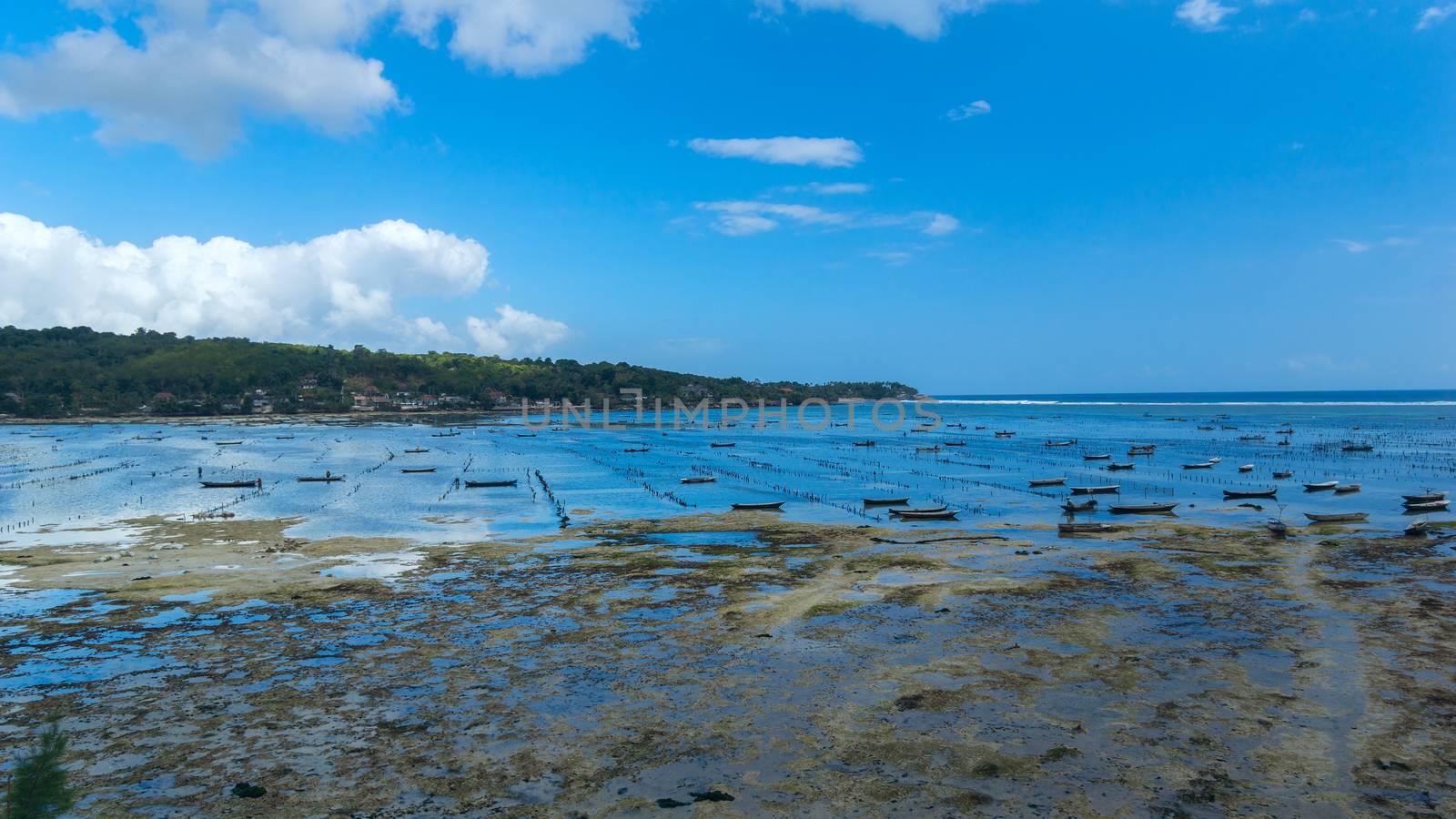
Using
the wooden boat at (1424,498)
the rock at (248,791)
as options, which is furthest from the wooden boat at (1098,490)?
the rock at (248,791)

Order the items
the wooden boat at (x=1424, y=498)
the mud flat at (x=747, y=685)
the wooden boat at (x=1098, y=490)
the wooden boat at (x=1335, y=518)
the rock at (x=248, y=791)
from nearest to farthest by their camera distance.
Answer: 1. the rock at (x=248, y=791)
2. the mud flat at (x=747, y=685)
3. the wooden boat at (x=1335, y=518)
4. the wooden boat at (x=1424, y=498)
5. the wooden boat at (x=1098, y=490)

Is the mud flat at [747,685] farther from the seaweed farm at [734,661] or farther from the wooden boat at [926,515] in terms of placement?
the wooden boat at [926,515]

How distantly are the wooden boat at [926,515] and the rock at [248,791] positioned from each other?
42796 millimetres

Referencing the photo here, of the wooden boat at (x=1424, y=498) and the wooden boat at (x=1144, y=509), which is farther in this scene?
the wooden boat at (x=1424, y=498)

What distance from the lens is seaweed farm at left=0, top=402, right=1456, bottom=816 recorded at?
53.3ft

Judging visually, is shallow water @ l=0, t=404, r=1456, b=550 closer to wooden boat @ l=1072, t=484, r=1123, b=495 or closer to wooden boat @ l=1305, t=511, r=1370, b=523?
wooden boat @ l=1072, t=484, r=1123, b=495

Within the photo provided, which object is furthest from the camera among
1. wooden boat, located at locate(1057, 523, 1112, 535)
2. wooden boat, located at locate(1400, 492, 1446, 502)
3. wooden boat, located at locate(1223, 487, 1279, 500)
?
wooden boat, located at locate(1223, 487, 1279, 500)

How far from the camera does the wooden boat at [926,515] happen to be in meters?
53.2

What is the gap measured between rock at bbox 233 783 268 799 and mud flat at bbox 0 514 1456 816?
0.26ft

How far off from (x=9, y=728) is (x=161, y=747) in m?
3.88

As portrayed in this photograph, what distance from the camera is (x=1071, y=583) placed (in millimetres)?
33438

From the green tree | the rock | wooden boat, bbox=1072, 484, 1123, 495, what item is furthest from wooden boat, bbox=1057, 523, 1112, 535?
the green tree

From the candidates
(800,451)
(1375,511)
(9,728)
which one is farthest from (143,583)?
(800,451)

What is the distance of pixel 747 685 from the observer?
71.5 feet
